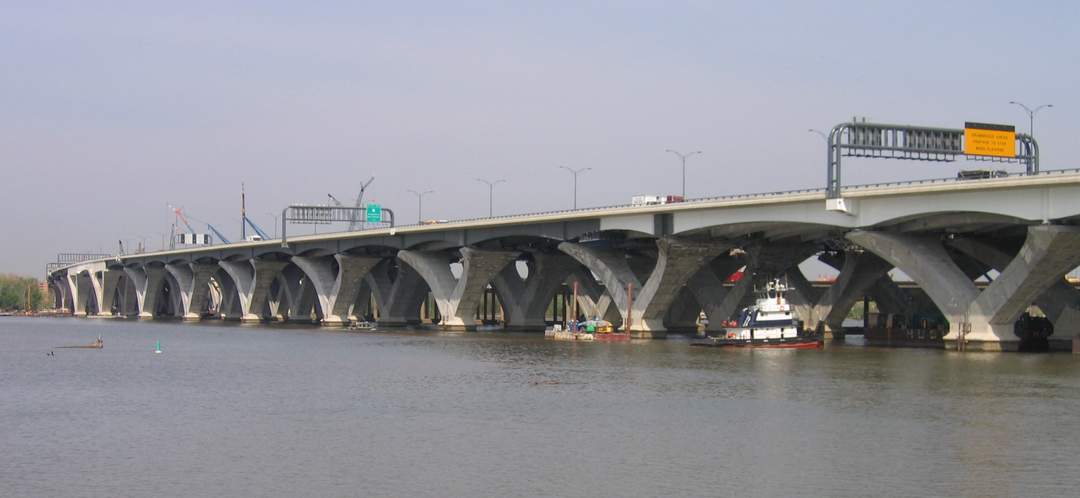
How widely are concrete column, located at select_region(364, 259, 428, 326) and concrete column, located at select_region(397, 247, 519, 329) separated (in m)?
14.3

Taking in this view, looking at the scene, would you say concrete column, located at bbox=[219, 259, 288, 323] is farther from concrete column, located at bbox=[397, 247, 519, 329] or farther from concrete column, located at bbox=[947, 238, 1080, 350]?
concrete column, located at bbox=[947, 238, 1080, 350]

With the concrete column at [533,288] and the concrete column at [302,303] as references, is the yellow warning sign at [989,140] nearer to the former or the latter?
the concrete column at [533,288]

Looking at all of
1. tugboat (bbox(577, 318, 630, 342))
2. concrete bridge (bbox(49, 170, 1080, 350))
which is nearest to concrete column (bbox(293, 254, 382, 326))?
concrete bridge (bbox(49, 170, 1080, 350))

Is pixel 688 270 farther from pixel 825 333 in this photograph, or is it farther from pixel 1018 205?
pixel 1018 205

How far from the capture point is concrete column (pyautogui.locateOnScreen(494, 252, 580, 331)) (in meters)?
146

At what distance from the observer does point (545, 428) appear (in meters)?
46.8

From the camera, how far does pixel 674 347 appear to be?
4092 inches

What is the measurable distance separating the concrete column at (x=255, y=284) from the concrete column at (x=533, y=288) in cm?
4711

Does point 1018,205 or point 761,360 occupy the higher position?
point 1018,205

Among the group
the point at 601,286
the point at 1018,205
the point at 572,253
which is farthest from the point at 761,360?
the point at 601,286

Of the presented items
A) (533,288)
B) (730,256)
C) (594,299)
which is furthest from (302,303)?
(730,256)

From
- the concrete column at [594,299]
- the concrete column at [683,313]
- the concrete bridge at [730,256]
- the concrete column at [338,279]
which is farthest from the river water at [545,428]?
the concrete column at [338,279]

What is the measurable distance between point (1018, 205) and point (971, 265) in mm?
43472

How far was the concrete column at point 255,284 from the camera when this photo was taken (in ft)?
618
